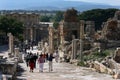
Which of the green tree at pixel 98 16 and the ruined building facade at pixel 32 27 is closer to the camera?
the ruined building facade at pixel 32 27

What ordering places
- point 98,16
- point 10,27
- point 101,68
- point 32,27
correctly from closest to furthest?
point 101,68, point 10,27, point 32,27, point 98,16

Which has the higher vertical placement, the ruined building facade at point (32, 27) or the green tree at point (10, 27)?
Result: the green tree at point (10, 27)

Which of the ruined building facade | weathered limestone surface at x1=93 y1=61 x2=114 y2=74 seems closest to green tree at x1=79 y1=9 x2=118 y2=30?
the ruined building facade

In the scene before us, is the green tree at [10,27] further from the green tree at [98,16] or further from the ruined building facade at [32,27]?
the green tree at [98,16]

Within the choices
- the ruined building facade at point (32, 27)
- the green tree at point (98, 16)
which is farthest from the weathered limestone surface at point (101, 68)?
the green tree at point (98, 16)

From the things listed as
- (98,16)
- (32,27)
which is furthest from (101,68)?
(98,16)

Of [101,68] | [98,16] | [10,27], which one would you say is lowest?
[98,16]

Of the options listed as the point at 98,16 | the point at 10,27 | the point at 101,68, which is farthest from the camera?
the point at 98,16

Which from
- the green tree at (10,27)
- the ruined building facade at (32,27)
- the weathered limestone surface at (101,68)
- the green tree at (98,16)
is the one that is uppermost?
the weathered limestone surface at (101,68)

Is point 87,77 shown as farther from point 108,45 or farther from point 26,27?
point 26,27

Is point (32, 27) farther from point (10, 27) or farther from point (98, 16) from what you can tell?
point (10, 27)

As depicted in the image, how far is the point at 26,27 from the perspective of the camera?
116m

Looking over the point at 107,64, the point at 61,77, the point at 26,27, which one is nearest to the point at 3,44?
the point at 26,27

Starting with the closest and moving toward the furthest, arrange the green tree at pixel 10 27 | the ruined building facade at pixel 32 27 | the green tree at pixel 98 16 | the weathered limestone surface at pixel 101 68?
the weathered limestone surface at pixel 101 68, the green tree at pixel 10 27, the ruined building facade at pixel 32 27, the green tree at pixel 98 16
